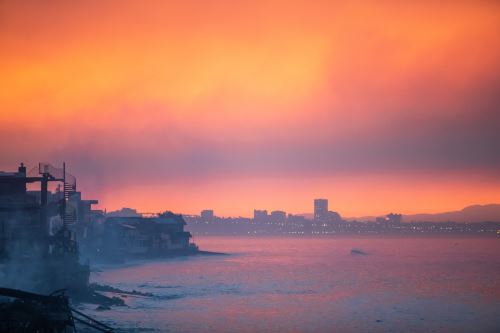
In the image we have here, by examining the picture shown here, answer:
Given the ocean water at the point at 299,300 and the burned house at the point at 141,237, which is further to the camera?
the burned house at the point at 141,237

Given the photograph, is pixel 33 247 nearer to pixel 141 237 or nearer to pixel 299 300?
pixel 299 300

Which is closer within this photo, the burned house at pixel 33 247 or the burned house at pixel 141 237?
the burned house at pixel 33 247

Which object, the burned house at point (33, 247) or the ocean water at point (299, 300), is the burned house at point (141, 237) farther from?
the burned house at point (33, 247)

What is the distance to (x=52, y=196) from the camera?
105188mm

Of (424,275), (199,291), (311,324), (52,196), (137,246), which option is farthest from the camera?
(137,246)

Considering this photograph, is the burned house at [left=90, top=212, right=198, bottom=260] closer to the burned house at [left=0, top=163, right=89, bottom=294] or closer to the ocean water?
the ocean water

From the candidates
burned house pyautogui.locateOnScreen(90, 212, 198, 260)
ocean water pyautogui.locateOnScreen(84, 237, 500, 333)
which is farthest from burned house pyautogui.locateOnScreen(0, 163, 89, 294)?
burned house pyautogui.locateOnScreen(90, 212, 198, 260)

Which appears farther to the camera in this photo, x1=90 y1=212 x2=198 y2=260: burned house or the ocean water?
x1=90 y1=212 x2=198 y2=260: burned house

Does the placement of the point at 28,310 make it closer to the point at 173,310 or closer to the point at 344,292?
the point at 173,310

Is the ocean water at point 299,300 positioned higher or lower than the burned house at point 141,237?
lower

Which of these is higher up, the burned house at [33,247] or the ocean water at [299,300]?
the burned house at [33,247]

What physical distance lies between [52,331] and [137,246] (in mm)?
127834

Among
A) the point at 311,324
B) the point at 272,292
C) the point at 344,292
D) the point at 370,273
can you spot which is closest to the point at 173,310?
the point at 311,324

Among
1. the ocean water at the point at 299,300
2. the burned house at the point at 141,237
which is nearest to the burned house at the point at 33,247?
the ocean water at the point at 299,300
